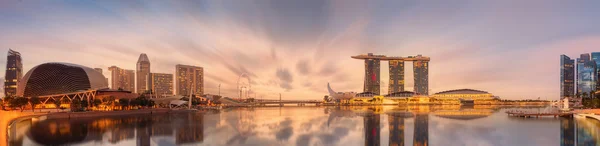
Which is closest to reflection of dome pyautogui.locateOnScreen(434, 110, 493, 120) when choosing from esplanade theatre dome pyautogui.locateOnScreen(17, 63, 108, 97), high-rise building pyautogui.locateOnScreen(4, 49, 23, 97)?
esplanade theatre dome pyautogui.locateOnScreen(17, 63, 108, 97)

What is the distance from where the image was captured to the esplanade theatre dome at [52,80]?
382ft

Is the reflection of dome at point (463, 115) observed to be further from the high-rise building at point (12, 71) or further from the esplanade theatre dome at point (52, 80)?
the high-rise building at point (12, 71)

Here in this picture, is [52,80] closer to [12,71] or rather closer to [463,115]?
[12,71]

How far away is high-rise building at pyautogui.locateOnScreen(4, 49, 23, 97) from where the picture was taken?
580 feet

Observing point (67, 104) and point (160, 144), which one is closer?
point (160, 144)

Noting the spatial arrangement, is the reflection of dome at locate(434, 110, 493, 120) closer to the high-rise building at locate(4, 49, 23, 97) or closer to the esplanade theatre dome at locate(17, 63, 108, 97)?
the esplanade theatre dome at locate(17, 63, 108, 97)

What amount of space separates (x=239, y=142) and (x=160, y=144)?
296 inches

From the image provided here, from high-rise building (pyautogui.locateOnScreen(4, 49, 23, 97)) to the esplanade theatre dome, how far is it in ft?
233

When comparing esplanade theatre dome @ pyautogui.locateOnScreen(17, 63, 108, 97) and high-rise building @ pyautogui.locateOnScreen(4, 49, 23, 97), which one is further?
high-rise building @ pyautogui.locateOnScreen(4, 49, 23, 97)

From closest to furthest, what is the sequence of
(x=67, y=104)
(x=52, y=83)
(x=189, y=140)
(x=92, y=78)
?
(x=189, y=140) → (x=67, y=104) → (x=52, y=83) → (x=92, y=78)

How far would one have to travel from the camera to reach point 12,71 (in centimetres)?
18050

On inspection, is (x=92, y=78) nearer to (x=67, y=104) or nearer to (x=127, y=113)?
(x=67, y=104)

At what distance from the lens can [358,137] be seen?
39406mm

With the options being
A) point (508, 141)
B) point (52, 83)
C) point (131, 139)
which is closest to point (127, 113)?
point (52, 83)
